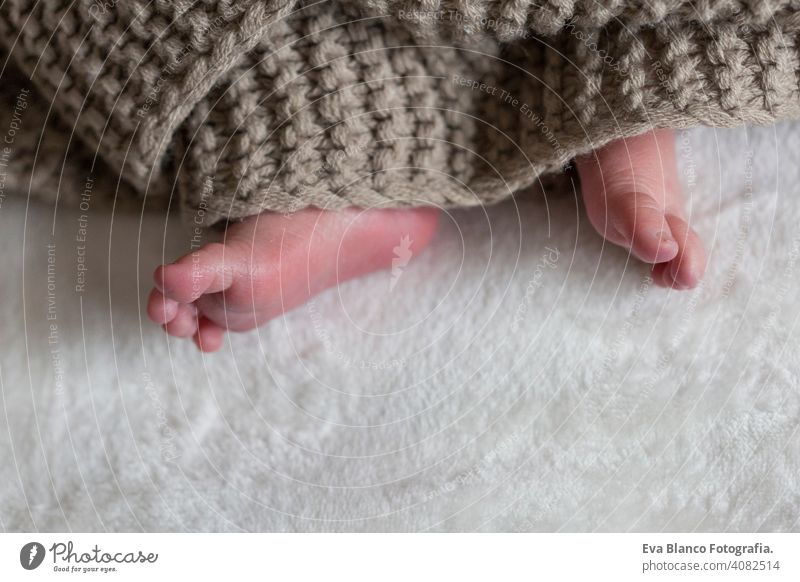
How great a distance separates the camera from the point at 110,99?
443mm

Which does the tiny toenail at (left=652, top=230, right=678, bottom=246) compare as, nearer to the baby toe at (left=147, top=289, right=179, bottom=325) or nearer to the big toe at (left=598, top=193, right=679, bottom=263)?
the big toe at (left=598, top=193, right=679, bottom=263)

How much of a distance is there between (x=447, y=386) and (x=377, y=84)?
0.19m

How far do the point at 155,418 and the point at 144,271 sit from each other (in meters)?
0.09

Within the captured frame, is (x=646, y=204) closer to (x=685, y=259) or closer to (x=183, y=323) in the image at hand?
(x=685, y=259)

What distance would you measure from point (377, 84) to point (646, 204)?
0.55 ft

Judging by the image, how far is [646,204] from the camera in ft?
1.44

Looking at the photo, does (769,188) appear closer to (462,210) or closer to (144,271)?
(462,210)

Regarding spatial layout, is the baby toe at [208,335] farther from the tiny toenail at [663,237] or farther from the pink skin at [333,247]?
the tiny toenail at [663,237]

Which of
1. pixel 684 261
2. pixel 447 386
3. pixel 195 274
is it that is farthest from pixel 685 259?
pixel 195 274

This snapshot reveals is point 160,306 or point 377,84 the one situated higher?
point 377,84

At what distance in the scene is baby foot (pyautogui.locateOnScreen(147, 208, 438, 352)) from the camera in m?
0.42

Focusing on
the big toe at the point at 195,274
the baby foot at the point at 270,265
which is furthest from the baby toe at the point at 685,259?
the big toe at the point at 195,274

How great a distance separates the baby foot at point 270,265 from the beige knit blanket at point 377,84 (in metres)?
0.01

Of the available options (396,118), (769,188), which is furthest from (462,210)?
(769,188)
